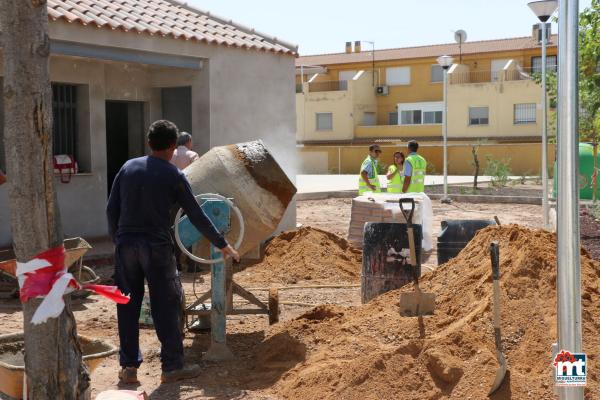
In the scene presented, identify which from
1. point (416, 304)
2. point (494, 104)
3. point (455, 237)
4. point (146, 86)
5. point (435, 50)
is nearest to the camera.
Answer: point (416, 304)

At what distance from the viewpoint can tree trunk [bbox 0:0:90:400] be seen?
2844mm

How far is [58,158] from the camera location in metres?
11.3

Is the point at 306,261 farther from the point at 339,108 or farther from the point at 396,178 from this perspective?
the point at 339,108

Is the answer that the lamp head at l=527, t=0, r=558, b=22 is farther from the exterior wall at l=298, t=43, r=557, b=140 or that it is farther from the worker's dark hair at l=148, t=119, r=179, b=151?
the exterior wall at l=298, t=43, r=557, b=140

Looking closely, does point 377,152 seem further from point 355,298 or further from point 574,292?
point 574,292

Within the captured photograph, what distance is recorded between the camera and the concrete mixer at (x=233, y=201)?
234 inches

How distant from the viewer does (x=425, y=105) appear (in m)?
50.1

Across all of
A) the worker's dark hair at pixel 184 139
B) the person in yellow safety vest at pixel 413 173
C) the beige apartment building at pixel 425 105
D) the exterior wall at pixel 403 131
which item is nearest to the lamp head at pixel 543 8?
the person in yellow safety vest at pixel 413 173

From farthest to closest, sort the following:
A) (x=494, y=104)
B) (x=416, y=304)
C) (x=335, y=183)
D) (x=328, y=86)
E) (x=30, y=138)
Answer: (x=328, y=86) < (x=494, y=104) < (x=335, y=183) < (x=416, y=304) < (x=30, y=138)

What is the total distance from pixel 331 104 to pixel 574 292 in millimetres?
47932

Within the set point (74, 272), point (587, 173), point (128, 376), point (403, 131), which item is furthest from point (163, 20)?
point (403, 131)

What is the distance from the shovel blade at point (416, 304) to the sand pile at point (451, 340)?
87 mm

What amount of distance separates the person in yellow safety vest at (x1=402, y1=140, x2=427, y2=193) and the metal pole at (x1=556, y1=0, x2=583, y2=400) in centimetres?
926

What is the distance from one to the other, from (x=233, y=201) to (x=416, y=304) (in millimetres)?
1720
